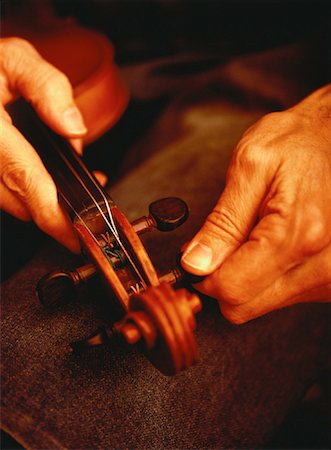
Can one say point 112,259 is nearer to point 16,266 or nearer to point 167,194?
point 167,194

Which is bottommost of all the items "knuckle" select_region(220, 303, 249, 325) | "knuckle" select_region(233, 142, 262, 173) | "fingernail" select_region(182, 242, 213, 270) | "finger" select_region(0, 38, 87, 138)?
"knuckle" select_region(220, 303, 249, 325)

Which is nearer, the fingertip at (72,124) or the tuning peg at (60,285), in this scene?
the tuning peg at (60,285)

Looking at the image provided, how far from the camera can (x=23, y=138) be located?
100 centimetres

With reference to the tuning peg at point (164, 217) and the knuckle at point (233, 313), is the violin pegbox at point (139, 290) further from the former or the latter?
the knuckle at point (233, 313)

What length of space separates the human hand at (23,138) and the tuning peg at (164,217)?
0.57 feet

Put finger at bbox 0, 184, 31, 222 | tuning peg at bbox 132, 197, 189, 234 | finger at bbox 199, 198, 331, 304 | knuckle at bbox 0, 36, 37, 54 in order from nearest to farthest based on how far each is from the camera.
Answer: finger at bbox 199, 198, 331, 304 < tuning peg at bbox 132, 197, 189, 234 < finger at bbox 0, 184, 31, 222 < knuckle at bbox 0, 36, 37, 54

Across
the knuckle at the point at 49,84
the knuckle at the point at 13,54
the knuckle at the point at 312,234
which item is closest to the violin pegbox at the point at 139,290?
the knuckle at the point at 312,234

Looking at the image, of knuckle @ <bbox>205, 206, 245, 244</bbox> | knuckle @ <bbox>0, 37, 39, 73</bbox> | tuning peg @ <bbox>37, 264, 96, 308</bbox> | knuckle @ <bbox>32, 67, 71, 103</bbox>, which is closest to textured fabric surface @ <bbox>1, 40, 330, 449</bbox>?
tuning peg @ <bbox>37, 264, 96, 308</bbox>

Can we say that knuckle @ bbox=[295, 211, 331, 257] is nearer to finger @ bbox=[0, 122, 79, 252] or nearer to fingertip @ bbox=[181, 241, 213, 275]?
fingertip @ bbox=[181, 241, 213, 275]

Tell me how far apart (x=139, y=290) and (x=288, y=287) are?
11.8 inches

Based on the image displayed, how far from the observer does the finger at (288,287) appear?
32.4 inches

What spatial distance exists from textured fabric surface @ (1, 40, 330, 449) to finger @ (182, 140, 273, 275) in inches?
6.8

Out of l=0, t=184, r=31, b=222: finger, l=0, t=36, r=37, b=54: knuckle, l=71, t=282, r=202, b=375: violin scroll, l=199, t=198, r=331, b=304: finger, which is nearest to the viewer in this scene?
l=71, t=282, r=202, b=375: violin scroll

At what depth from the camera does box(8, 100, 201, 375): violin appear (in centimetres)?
62
